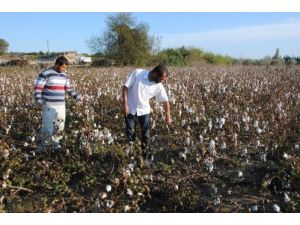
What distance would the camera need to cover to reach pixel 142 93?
206 inches

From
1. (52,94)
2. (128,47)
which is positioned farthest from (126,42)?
(52,94)

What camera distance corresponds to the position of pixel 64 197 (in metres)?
4.50

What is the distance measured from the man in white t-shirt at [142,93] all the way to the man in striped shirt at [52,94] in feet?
3.00

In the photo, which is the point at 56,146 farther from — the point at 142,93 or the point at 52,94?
the point at 142,93

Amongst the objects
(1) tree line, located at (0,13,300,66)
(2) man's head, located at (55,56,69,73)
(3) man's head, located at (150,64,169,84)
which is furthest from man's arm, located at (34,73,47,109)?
(1) tree line, located at (0,13,300,66)

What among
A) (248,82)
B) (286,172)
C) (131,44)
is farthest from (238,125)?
(131,44)

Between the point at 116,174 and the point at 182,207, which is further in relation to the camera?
the point at 116,174

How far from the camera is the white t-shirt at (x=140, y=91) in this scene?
5.16 metres

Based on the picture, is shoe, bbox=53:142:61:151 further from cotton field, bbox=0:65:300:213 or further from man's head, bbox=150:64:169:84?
man's head, bbox=150:64:169:84

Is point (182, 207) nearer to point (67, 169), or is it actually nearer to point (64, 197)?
point (64, 197)

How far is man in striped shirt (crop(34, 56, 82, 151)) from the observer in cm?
565

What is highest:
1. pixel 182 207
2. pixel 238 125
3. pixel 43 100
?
pixel 43 100

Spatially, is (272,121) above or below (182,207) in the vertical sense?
above

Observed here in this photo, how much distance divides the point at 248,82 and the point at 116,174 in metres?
5.81
